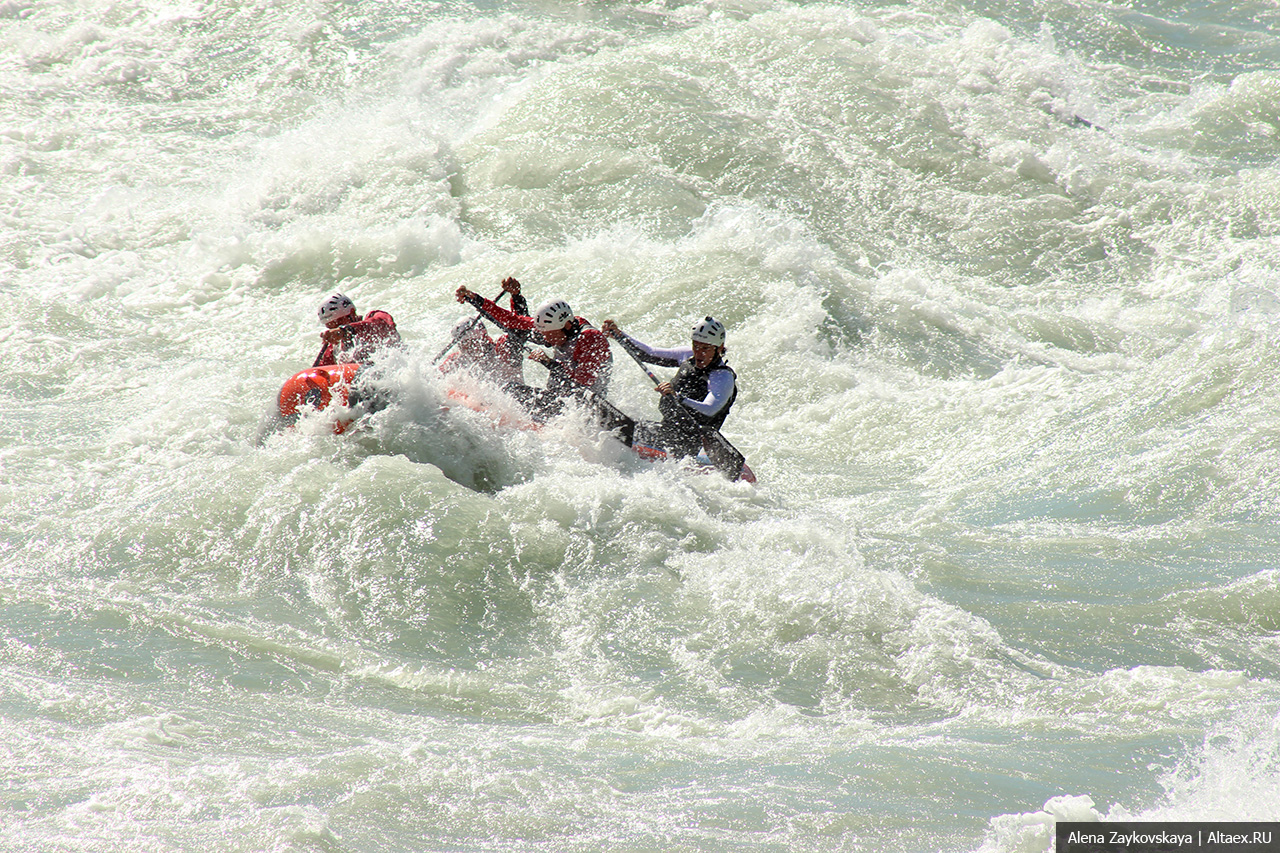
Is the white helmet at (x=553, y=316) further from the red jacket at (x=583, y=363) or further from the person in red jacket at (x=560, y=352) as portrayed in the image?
the red jacket at (x=583, y=363)

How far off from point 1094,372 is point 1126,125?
822cm

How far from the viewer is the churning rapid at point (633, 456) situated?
4227mm

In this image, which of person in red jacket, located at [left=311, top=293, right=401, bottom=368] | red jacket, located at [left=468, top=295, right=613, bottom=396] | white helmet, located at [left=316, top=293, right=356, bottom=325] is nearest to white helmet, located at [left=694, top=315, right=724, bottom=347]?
red jacket, located at [left=468, top=295, right=613, bottom=396]

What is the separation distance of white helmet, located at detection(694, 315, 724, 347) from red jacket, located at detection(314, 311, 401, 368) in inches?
104

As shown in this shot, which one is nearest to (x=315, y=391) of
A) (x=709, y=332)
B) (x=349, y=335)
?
(x=349, y=335)

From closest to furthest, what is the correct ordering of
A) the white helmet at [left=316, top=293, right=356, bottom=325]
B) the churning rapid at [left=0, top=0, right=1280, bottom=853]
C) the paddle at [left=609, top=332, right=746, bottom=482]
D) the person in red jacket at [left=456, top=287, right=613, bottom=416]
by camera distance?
1. the churning rapid at [left=0, top=0, right=1280, bottom=853]
2. the paddle at [left=609, top=332, right=746, bottom=482]
3. the person in red jacket at [left=456, top=287, right=613, bottom=416]
4. the white helmet at [left=316, top=293, right=356, bottom=325]

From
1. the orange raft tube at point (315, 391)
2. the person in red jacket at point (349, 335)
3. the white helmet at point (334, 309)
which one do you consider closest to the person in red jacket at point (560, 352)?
the person in red jacket at point (349, 335)

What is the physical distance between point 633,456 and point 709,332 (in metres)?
1.31

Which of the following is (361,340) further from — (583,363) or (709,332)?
(709,332)

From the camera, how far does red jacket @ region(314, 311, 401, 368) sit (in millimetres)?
8297

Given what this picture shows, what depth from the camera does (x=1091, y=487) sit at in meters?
7.95

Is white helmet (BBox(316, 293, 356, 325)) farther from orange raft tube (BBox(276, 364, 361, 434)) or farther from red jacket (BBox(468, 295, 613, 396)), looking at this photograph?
red jacket (BBox(468, 295, 613, 396))

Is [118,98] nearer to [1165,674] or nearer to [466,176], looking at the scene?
[466,176]

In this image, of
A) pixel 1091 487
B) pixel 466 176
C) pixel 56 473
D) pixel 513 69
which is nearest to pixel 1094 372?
pixel 1091 487
